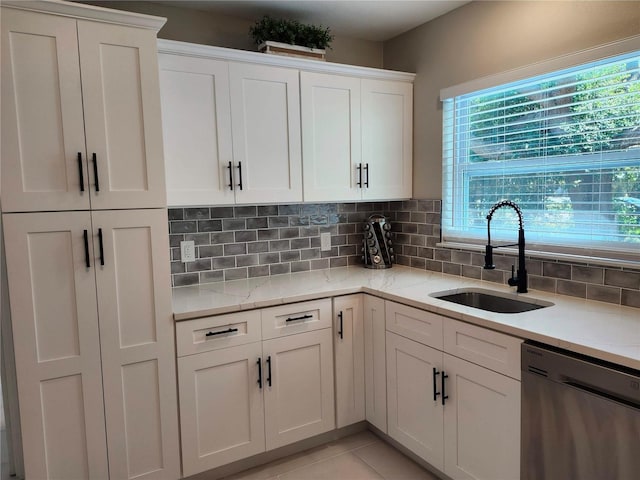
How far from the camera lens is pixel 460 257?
9.11 ft

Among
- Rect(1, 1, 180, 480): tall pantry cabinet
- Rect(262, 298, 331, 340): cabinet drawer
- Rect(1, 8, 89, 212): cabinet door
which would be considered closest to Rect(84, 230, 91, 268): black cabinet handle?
Rect(1, 1, 180, 480): tall pantry cabinet

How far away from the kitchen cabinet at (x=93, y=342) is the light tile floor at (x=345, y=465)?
1.79 ft

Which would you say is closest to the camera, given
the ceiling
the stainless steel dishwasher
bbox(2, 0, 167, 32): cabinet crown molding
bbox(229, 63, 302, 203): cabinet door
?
the stainless steel dishwasher

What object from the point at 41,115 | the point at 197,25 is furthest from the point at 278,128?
the point at 41,115

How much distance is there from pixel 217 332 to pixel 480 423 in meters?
1.27

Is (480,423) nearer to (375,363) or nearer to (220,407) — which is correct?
(375,363)

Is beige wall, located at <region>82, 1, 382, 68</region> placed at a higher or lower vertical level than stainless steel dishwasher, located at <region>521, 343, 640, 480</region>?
higher

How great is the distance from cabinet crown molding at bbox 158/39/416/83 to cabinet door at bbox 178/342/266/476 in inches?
59.8

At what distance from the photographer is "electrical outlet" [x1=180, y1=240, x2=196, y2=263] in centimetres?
263

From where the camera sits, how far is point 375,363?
256 centimetres

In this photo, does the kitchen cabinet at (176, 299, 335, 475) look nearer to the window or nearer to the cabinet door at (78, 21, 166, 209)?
the cabinet door at (78, 21, 166, 209)

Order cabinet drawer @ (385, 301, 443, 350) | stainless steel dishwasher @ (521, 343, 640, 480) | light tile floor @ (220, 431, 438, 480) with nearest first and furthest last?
1. stainless steel dishwasher @ (521, 343, 640, 480)
2. cabinet drawer @ (385, 301, 443, 350)
3. light tile floor @ (220, 431, 438, 480)

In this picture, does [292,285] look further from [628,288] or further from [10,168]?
[628,288]

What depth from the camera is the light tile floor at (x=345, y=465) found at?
234 cm
